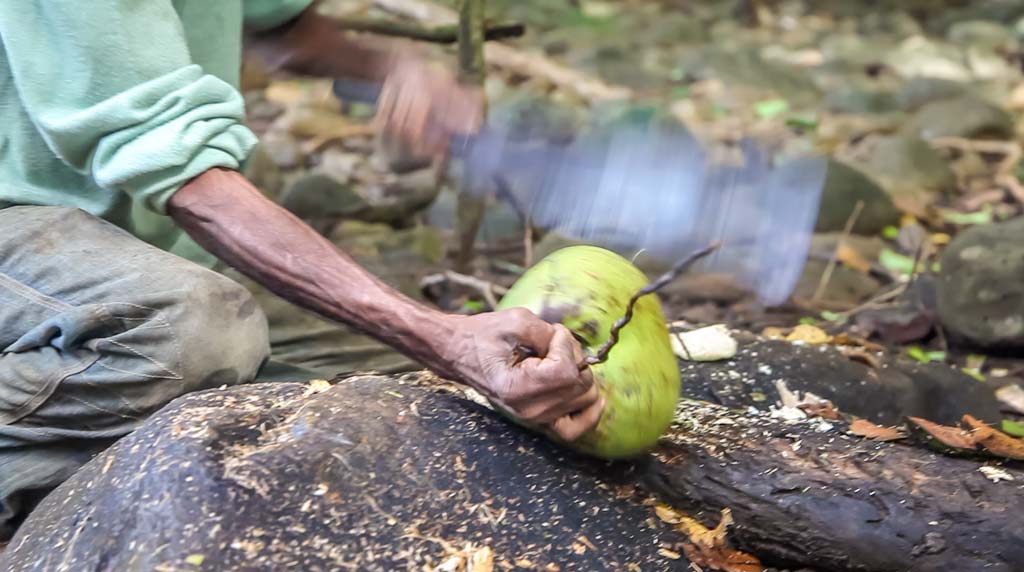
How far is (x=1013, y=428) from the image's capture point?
304 centimetres

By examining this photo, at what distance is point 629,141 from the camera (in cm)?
255

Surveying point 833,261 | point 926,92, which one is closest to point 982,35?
point 926,92

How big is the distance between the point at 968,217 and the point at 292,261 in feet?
14.6

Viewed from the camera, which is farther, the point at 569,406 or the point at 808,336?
the point at 808,336

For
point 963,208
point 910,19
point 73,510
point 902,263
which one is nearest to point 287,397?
point 73,510

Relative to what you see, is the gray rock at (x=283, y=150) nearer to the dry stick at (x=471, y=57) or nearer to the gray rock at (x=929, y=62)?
the dry stick at (x=471, y=57)

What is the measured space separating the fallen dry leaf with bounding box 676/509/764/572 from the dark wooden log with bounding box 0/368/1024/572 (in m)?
0.02

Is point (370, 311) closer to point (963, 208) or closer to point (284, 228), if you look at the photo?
point (284, 228)

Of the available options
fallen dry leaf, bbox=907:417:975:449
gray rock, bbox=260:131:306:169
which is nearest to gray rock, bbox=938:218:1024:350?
fallen dry leaf, bbox=907:417:975:449

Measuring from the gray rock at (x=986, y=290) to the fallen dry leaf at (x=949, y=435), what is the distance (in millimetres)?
1674

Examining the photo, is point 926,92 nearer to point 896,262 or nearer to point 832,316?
point 896,262

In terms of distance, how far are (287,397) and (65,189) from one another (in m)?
0.78

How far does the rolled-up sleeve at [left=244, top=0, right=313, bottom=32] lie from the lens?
297cm

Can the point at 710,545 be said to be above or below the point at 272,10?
below
